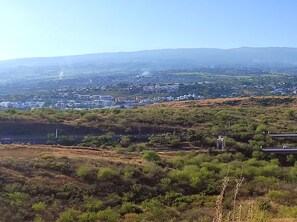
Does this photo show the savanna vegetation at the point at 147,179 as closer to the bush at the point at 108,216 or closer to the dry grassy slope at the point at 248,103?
the bush at the point at 108,216

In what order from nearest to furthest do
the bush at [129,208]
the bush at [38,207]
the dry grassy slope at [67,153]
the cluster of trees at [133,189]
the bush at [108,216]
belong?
the bush at [108,216], the cluster of trees at [133,189], the bush at [38,207], the bush at [129,208], the dry grassy slope at [67,153]

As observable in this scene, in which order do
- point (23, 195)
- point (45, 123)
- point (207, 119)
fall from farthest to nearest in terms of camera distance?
point (207, 119)
point (45, 123)
point (23, 195)

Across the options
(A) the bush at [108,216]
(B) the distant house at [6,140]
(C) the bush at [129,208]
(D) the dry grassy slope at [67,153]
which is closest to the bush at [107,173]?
(D) the dry grassy slope at [67,153]

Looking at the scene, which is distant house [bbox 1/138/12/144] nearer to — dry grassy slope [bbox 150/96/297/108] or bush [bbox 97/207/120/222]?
bush [bbox 97/207/120/222]

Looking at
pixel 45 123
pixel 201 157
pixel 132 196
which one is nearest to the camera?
pixel 132 196

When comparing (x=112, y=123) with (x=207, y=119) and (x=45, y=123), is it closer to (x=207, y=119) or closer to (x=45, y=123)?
(x=45, y=123)

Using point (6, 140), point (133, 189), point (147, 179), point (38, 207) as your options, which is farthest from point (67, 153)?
point (6, 140)

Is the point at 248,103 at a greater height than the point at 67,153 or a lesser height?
lesser

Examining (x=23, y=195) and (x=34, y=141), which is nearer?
(x=23, y=195)

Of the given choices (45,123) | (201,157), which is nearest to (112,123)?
(45,123)

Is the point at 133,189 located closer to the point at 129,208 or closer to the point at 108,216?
the point at 129,208
